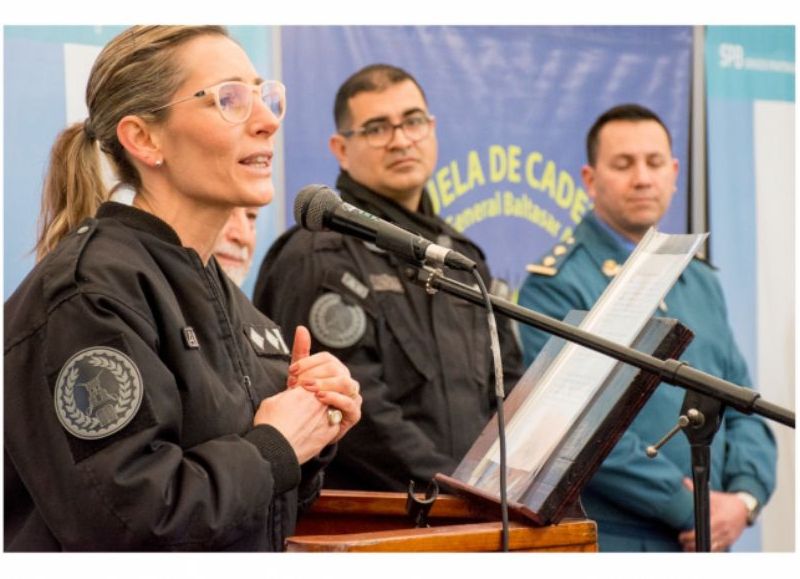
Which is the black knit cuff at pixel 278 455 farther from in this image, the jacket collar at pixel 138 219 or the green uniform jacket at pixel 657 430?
the green uniform jacket at pixel 657 430

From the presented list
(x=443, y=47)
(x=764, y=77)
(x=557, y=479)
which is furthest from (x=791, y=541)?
(x=557, y=479)

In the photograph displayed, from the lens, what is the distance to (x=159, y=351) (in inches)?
73.2

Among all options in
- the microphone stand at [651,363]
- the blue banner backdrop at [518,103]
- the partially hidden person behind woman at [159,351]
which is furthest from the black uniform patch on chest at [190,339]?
the blue banner backdrop at [518,103]

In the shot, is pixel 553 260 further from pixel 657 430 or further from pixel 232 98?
pixel 232 98

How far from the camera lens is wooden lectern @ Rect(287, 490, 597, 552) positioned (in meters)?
1.69

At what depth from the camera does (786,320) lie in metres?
4.36

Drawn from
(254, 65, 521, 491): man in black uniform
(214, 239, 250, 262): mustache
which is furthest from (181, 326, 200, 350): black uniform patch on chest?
(214, 239, 250, 262): mustache

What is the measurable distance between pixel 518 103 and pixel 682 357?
102 cm

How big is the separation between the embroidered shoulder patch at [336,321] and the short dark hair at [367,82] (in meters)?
0.65

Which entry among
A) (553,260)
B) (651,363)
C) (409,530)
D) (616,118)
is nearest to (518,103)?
(616,118)

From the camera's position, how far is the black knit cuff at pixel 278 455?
1.87 m

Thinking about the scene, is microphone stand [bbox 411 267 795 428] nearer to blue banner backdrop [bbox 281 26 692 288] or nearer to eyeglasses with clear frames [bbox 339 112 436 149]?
eyeglasses with clear frames [bbox 339 112 436 149]

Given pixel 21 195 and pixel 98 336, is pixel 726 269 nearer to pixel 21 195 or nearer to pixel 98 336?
pixel 21 195

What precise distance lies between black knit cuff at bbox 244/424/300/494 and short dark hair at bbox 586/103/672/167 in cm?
231
